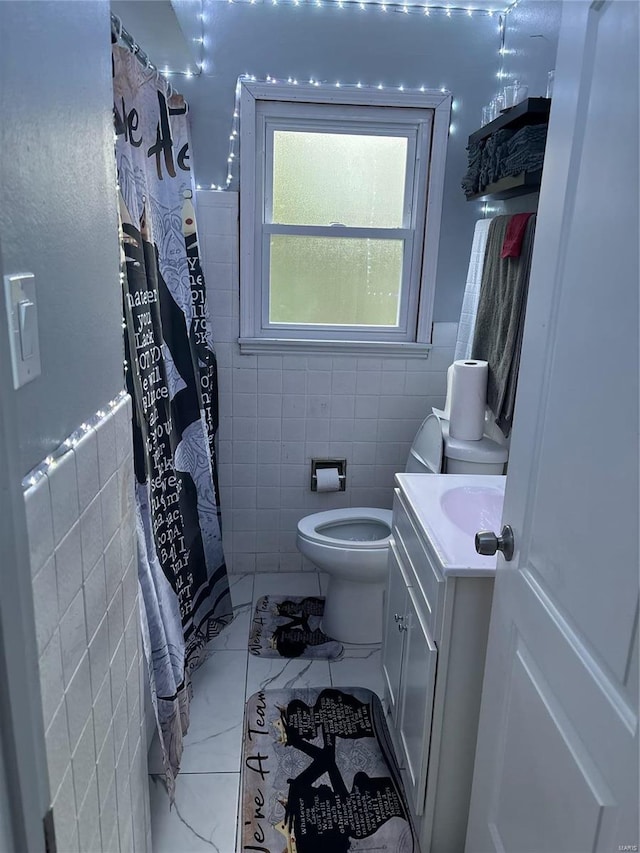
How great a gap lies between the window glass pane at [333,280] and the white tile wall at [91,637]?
5.25ft

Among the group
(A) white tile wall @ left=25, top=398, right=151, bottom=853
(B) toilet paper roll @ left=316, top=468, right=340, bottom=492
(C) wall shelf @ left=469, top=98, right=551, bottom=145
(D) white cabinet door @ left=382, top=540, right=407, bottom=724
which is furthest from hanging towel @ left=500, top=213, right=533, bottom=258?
(A) white tile wall @ left=25, top=398, right=151, bottom=853

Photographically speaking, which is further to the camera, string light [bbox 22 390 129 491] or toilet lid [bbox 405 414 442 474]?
toilet lid [bbox 405 414 442 474]

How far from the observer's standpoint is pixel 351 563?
2.24 m

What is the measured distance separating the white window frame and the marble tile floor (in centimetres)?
115

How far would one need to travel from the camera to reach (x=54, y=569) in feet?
2.65

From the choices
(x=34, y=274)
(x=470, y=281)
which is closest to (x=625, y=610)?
(x=34, y=274)

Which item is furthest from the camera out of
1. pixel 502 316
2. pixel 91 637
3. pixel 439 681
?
pixel 502 316

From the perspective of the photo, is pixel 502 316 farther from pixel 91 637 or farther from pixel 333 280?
pixel 91 637

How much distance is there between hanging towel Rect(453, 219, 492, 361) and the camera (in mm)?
2371

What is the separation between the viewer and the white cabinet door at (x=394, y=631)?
1.75 metres

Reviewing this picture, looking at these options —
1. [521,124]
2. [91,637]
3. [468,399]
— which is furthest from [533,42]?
[91,637]

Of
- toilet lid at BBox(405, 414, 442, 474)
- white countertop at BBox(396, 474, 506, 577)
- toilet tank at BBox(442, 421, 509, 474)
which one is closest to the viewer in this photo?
white countertop at BBox(396, 474, 506, 577)

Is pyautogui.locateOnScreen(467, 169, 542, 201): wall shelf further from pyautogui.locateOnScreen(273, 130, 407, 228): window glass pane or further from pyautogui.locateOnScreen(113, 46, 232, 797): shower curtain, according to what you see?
pyautogui.locateOnScreen(113, 46, 232, 797): shower curtain

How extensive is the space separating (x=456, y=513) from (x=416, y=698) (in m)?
0.49
